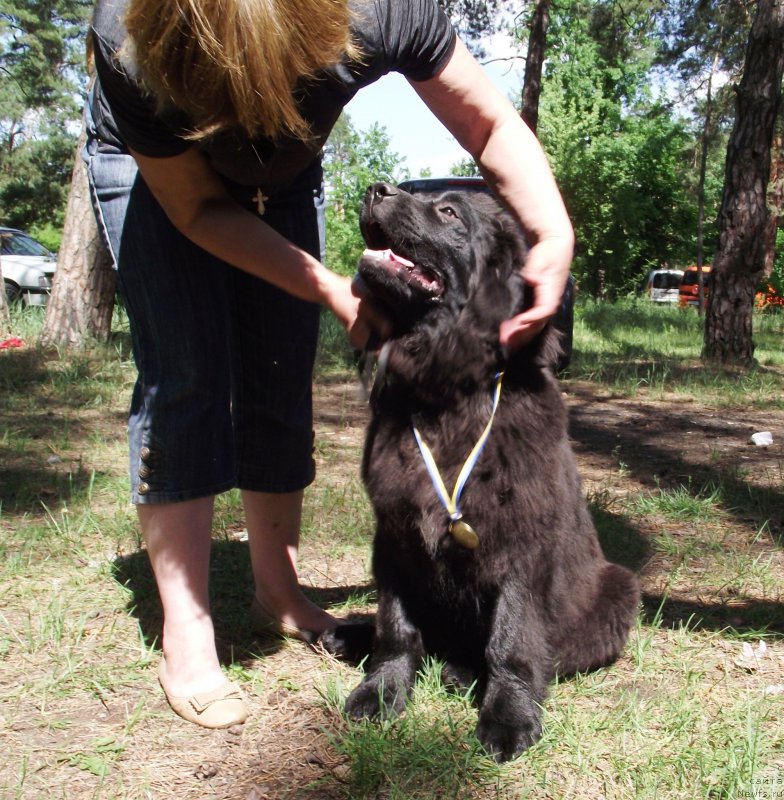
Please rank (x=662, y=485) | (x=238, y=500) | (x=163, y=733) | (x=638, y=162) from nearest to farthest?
(x=163, y=733) < (x=238, y=500) < (x=662, y=485) < (x=638, y=162)

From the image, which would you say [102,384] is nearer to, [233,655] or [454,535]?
[233,655]

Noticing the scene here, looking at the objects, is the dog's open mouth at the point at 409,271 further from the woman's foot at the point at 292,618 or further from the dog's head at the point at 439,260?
the woman's foot at the point at 292,618

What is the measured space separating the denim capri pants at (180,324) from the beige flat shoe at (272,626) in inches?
20.7

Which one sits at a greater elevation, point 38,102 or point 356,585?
point 38,102

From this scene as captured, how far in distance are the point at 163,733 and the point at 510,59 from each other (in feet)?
42.8

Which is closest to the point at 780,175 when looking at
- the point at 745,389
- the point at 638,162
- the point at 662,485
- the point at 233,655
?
the point at 638,162

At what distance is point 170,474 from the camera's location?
2145 millimetres

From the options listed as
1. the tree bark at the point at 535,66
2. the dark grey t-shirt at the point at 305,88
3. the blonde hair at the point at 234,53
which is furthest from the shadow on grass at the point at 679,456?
the tree bark at the point at 535,66

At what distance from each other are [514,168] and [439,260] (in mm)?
313

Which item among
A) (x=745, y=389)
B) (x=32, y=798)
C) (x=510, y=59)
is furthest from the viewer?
(x=510, y=59)

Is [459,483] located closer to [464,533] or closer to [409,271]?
[464,533]

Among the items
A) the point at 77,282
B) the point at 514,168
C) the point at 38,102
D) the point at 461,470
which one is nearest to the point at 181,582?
the point at 461,470

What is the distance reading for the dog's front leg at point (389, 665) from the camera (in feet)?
6.87

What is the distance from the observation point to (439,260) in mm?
2240
